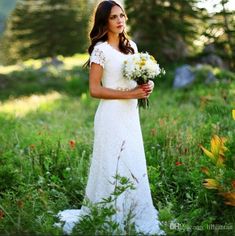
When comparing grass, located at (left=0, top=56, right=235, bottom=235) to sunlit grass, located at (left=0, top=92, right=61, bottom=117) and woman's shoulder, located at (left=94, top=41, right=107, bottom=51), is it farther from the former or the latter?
woman's shoulder, located at (left=94, top=41, right=107, bottom=51)

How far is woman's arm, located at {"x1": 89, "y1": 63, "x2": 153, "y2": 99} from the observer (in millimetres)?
4789

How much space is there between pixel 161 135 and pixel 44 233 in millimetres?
3321

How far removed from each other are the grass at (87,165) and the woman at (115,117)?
14.6 inches

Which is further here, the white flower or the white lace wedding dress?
the white lace wedding dress

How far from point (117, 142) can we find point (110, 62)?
74cm

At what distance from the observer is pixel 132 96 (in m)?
4.79

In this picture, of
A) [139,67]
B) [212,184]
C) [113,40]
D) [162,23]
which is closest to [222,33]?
[162,23]

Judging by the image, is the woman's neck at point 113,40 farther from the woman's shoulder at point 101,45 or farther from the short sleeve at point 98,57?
the short sleeve at point 98,57

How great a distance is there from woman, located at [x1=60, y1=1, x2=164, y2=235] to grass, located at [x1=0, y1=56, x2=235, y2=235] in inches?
14.6

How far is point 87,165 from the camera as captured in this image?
21.6 feet

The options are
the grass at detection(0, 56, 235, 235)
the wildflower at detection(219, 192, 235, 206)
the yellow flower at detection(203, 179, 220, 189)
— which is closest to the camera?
the wildflower at detection(219, 192, 235, 206)

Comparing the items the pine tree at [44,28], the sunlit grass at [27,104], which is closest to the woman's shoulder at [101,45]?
the sunlit grass at [27,104]

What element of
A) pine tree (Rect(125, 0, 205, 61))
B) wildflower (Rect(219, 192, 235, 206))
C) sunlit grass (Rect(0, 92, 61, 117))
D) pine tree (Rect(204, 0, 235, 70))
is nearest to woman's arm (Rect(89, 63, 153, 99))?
wildflower (Rect(219, 192, 235, 206))

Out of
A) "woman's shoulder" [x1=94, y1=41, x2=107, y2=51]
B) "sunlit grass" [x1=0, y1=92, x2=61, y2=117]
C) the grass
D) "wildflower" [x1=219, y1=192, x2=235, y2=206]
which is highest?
"woman's shoulder" [x1=94, y1=41, x2=107, y2=51]
